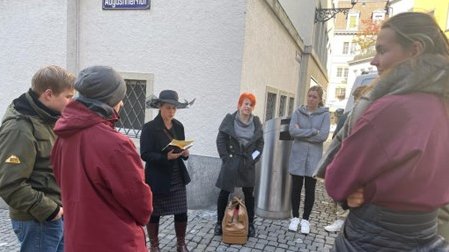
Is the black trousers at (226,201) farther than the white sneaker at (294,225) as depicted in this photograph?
No

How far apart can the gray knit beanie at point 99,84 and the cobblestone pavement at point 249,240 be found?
242cm

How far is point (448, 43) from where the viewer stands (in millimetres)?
1510

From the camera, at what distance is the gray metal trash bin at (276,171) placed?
16.1ft

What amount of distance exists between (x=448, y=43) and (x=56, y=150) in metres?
1.94

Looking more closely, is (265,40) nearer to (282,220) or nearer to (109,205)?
(282,220)

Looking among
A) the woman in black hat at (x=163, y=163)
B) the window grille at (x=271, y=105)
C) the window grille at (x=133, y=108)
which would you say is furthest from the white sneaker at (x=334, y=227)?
the window grille at (x=133, y=108)

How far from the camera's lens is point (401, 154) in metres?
1.39

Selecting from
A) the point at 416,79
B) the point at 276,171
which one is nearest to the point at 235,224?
the point at 276,171

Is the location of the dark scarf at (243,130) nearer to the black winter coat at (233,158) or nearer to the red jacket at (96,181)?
the black winter coat at (233,158)

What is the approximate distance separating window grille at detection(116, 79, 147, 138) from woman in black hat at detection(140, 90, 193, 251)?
1.98 metres

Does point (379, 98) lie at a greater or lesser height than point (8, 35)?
lesser

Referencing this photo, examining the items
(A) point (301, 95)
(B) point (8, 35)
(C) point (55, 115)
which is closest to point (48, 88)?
(C) point (55, 115)

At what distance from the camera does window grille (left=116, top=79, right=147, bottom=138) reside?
17.8ft

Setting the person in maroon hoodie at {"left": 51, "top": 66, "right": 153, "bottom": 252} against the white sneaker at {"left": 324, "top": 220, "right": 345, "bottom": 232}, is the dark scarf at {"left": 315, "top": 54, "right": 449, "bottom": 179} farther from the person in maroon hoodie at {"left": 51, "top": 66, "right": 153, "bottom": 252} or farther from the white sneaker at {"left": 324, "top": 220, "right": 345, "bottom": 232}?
the white sneaker at {"left": 324, "top": 220, "right": 345, "bottom": 232}
